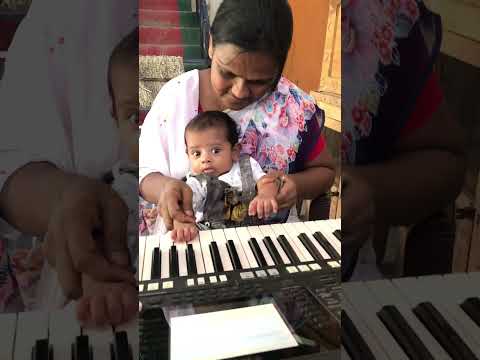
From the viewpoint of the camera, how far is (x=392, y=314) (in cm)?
84

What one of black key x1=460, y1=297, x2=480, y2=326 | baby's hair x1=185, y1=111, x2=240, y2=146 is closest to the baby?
baby's hair x1=185, y1=111, x2=240, y2=146

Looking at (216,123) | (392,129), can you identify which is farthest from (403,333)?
(216,123)

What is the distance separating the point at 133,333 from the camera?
62cm

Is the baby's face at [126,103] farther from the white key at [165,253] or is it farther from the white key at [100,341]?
the white key at [165,253]

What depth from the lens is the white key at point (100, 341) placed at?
2.05ft

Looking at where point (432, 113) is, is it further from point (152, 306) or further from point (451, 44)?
point (152, 306)

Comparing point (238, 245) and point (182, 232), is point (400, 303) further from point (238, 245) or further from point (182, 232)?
point (182, 232)

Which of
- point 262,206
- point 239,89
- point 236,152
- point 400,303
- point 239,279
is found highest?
point 239,89

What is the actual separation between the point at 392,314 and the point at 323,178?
99cm

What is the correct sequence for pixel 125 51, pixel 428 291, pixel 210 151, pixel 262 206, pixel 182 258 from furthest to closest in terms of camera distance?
pixel 262 206
pixel 210 151
pixel 182 258
pixel 428 291
pixel 125 51

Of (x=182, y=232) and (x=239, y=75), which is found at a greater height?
(x=239, y=75)

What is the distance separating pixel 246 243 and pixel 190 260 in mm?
237

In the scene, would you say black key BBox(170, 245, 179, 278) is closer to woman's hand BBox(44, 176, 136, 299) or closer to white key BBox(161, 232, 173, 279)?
white key BBox(161, 232, 173, 279)

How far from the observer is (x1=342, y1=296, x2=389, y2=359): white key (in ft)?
2.56
